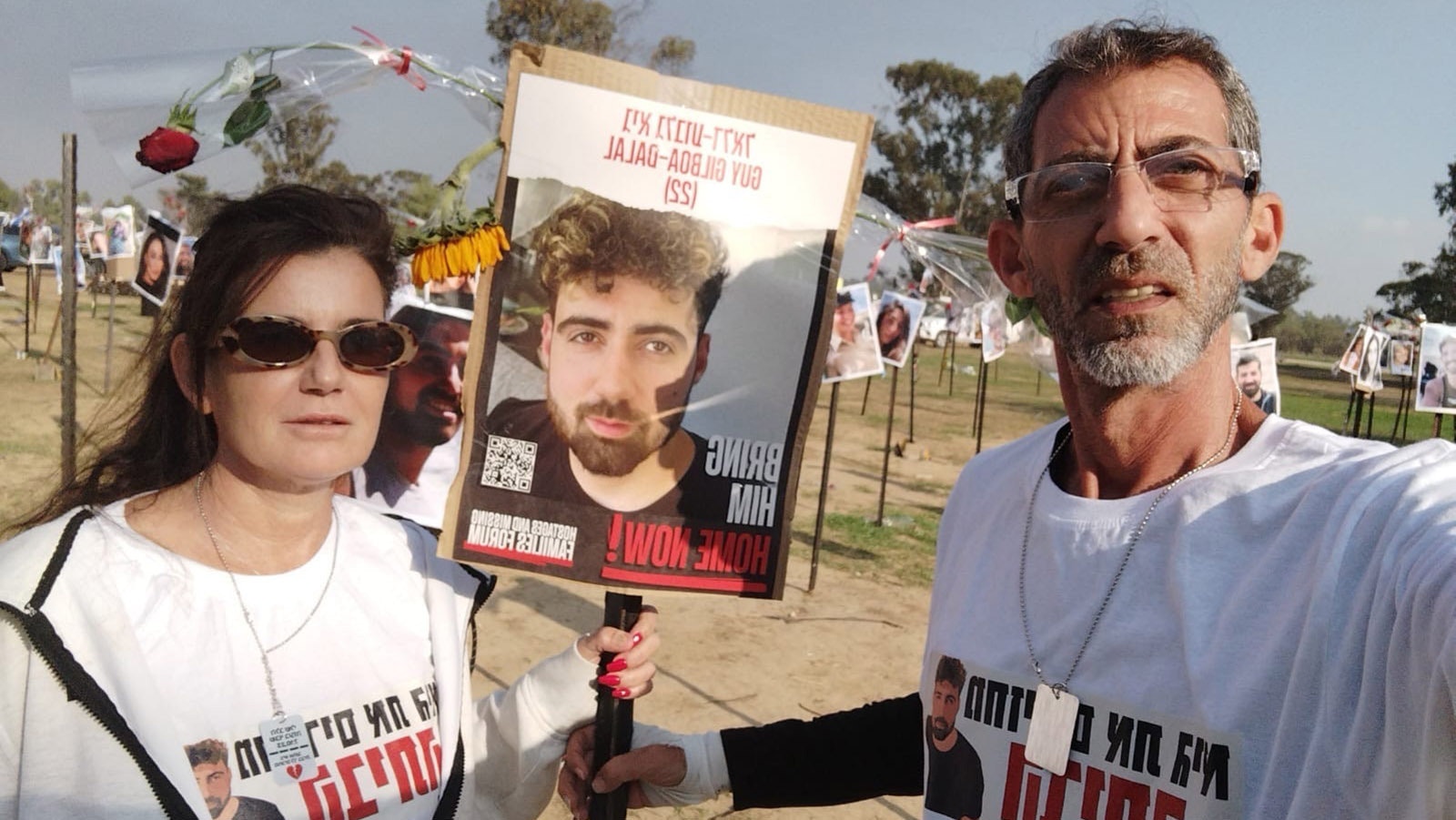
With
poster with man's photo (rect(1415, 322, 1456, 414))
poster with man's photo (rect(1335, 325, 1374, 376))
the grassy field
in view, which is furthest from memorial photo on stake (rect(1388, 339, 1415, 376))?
poster with man's photo (rect(1415, 322, 1456, 414))

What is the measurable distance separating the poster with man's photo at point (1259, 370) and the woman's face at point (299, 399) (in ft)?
25.5

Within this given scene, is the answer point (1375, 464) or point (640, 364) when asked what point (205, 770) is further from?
point (1375, 464)

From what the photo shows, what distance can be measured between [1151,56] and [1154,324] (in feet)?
1.54

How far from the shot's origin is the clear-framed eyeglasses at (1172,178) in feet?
5.46

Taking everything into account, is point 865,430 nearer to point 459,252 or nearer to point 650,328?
point 650,328

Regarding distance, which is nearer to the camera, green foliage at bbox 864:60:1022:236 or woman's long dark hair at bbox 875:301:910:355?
woman's long dark hair at bbox 875:301:910:355

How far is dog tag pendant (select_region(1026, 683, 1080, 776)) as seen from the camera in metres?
1.53

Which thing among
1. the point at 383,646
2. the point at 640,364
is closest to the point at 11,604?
the point at 383,646

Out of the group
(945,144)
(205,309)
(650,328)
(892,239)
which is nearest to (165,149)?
(205,309)

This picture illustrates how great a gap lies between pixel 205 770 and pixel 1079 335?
168cm

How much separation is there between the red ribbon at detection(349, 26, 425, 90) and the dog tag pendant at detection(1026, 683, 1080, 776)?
5.57ft

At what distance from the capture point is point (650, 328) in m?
2.03

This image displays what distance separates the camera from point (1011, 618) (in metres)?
1.73

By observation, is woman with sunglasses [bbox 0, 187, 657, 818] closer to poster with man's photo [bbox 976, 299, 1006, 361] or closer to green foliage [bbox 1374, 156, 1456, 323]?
poster with man's photo [bbox 976, 299, 1006, 361]
